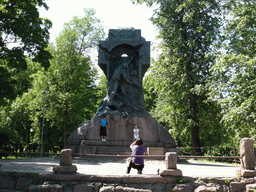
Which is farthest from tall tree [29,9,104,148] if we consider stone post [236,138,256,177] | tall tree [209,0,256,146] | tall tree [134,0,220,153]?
stone post [236,138,256,177]

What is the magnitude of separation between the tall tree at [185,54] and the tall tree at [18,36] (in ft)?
32.0

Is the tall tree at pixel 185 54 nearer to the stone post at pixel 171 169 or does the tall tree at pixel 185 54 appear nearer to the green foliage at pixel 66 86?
the green foliage at pixel 66 86

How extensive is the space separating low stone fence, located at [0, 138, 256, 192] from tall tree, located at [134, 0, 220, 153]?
11.9 metres

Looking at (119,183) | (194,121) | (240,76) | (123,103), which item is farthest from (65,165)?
(194,121)

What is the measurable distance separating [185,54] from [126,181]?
46.9ft

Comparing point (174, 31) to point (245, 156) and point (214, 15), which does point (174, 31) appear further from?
point (245, 156)

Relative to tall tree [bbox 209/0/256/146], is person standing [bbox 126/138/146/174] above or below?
below

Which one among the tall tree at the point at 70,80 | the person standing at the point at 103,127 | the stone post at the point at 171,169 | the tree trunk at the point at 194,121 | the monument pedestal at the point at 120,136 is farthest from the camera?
the tall tree at the point at 70,80

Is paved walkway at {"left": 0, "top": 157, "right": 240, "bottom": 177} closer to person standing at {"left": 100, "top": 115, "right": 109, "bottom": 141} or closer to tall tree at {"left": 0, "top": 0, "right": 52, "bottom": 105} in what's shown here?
person standing at {"left": 100, "top": 115, "right": 109, "bottom": 141}

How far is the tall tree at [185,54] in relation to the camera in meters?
19.2

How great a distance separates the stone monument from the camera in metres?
14.4

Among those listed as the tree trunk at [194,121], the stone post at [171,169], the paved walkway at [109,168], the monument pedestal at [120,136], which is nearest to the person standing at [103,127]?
the monument pedestal at [120,136]

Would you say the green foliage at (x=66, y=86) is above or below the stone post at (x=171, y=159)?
Result: above

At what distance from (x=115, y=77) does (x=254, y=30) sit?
8453 mm
